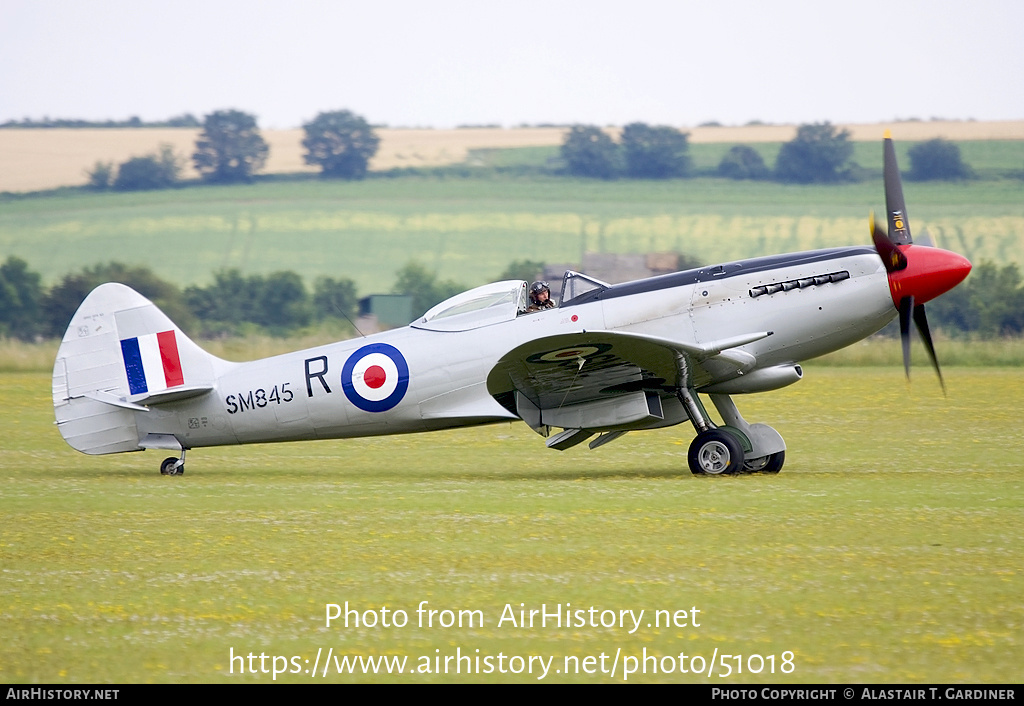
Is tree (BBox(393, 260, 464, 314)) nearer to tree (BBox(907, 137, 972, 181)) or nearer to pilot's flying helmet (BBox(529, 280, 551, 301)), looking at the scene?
tree (BBox(907, 137, 972, 181))

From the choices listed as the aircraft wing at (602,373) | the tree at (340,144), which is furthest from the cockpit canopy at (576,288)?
the tree at (340,144)

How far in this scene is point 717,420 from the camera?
18.5 meters

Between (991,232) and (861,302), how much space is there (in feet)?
118

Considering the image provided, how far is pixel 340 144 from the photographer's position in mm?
66938

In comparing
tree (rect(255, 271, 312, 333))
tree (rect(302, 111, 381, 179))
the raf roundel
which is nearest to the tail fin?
the raf roundel

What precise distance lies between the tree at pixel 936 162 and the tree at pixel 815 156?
10.9ft

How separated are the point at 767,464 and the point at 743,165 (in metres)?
50.0

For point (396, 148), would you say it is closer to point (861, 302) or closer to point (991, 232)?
point (991, 232)

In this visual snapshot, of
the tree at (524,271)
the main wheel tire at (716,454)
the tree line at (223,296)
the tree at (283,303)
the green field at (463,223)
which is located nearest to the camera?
the main wheel tire at (716,454)

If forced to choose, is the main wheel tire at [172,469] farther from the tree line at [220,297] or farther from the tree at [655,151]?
the tree at [655,151]

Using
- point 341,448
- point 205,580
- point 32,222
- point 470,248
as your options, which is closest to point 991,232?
point 470,248

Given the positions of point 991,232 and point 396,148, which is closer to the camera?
point 991,232

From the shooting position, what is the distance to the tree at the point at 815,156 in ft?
187

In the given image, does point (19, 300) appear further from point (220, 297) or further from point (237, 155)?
point (237, 155)
